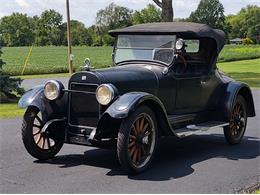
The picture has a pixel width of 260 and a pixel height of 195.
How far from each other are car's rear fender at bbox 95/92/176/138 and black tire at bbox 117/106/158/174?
0.12 m

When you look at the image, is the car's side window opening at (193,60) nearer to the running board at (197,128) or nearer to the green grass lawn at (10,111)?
the running board at (197,128)

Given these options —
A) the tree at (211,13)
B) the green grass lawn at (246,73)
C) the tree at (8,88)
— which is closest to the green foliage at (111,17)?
the tree at (211,13)

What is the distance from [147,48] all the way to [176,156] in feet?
5.79

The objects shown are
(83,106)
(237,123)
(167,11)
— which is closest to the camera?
(83,106)

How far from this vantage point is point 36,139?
24.0 ft

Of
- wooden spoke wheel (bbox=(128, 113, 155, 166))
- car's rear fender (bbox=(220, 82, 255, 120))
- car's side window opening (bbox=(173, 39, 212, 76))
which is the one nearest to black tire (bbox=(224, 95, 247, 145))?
car's rear fender (bbox=(220, 82, 255, 120))

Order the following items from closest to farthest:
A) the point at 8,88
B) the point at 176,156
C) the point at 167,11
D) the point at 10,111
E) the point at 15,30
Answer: the point at 176,156 < the point at 10,111 < the point at 8,88 < the point at 167,11 < the point at 15,30

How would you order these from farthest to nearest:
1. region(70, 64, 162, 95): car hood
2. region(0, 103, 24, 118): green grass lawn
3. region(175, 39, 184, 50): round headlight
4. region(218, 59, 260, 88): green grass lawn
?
region(218, 59, 260, 88): green grass lawn
region(0, 103, 24, 118): green grass lawn
region(175, 39, 184, 50): round headlight
region(70, 64, 162, 95): car hood

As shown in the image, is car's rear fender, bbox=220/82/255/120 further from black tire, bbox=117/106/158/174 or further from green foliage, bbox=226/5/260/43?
green foliage, bbox=226/5/260/43

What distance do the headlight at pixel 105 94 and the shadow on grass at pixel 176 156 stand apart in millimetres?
924

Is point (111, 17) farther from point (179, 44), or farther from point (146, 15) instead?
point (179, 44)

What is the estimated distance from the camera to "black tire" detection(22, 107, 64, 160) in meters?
7.08

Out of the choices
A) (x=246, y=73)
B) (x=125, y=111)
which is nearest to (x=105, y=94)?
(x=125, y=111)

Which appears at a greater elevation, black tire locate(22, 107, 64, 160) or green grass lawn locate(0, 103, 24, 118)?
black tire locate(22, 107, 64, 160)
